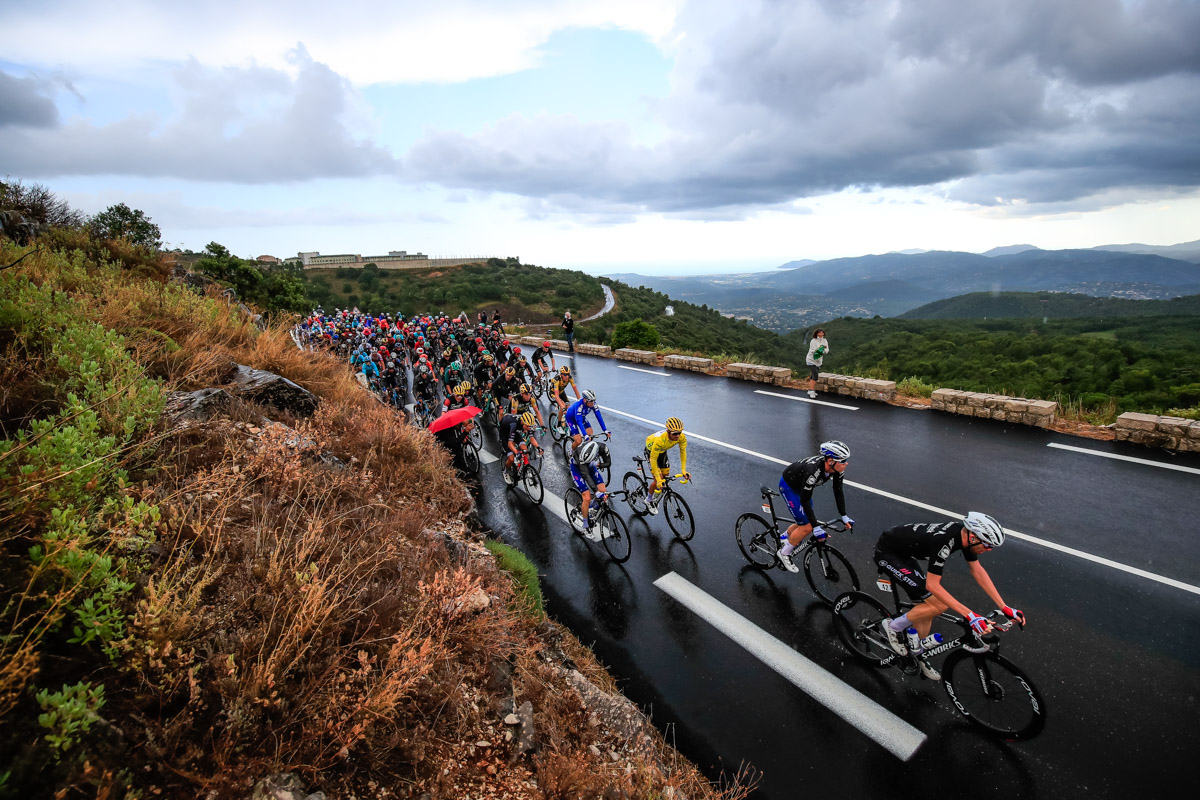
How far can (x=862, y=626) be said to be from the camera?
4.60 metres

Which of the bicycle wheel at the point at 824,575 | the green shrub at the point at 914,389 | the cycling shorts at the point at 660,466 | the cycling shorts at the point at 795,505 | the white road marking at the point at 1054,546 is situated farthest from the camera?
the green shrub at the point at 914,389

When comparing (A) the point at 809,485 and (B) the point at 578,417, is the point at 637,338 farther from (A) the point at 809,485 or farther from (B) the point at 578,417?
(A) the point at 809,485

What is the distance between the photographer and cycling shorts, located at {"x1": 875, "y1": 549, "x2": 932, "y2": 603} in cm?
420

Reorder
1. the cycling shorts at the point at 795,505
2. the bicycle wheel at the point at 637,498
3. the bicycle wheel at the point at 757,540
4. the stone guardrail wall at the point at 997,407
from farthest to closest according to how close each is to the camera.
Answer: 1. the stone guardrail wall at the point at 997,407
2. the bicycle wheel at the point at 637,498
3. the bicycle wheel at the point at 757,540
4. the cycling shorts at the point at 795,505

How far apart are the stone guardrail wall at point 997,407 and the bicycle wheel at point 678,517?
23.9ft

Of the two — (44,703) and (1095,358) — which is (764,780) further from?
(1095,358)

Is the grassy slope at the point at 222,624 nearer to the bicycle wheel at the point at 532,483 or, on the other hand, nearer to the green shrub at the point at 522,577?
the green shrub at the point at 522,577

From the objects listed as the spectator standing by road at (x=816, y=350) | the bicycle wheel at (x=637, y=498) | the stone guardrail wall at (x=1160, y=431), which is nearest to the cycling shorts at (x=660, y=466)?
the bicycle wheel at (x=637, y=498)

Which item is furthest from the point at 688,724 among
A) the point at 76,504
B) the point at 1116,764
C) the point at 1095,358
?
the point at 1095,358

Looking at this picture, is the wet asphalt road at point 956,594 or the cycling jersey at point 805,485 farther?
the cycling jersey at point 805,485

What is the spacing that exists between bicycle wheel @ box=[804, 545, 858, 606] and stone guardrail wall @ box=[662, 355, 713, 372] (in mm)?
11041

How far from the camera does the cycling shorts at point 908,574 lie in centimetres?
420

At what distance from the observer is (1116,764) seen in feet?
11.7

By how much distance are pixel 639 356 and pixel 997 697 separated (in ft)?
51.3
